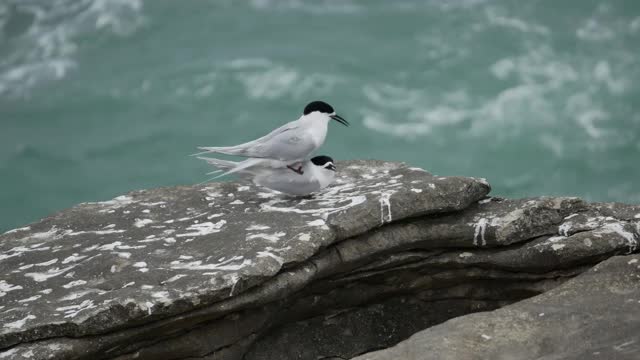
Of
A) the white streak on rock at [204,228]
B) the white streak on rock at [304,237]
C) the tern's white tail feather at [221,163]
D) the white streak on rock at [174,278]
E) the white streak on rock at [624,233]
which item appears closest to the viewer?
the white streak on rock at [174,278]

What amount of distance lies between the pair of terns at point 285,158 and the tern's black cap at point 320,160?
3 cm

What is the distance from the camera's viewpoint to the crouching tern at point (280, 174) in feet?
24.7

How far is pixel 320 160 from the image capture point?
7.79 m

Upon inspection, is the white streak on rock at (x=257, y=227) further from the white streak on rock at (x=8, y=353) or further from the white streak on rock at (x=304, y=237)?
the white streak on rock at (x=8, y=353)

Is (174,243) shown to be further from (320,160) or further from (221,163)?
(320,160)

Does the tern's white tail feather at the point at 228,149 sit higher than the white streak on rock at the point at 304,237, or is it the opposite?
the tern's white tail feather at the point at 228,149

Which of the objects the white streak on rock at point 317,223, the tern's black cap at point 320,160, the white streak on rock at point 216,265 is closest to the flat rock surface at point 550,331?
the white streak on rock at point 216,265

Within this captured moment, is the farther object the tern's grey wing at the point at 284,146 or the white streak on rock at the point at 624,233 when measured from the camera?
the tern's grey wing at the point at 284,146

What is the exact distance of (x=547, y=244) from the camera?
7.14 meters

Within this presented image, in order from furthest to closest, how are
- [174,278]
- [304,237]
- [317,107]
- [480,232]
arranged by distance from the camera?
[317,107], [480,232], [304,237], [174,278]

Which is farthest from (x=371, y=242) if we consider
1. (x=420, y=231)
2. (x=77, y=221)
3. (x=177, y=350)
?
(x=77, y=221)

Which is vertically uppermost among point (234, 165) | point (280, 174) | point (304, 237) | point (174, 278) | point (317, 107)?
point (317, 107)

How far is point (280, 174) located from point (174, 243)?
89 cm

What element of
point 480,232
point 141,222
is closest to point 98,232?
point 141,222
